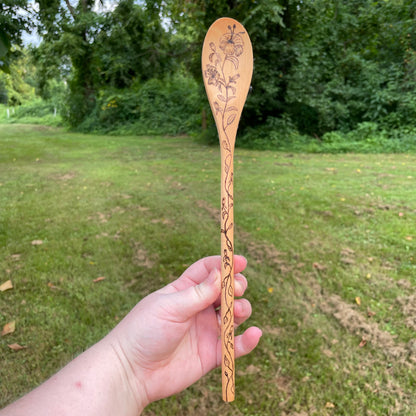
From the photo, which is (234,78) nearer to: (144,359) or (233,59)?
(233,59)

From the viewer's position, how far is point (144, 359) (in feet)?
4.14

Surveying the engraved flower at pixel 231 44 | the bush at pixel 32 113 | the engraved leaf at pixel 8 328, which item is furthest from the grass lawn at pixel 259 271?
the bush at pixel 32 113

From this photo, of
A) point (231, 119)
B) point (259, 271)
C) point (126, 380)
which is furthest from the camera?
point (259, 271)

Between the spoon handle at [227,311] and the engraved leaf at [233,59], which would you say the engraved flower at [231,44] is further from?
the spoon handle at [227,311]

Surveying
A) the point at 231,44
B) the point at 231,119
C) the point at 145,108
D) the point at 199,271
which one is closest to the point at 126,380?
the point at 199,271

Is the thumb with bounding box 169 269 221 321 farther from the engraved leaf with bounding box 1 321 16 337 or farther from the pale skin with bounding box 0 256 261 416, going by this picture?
the engraved leaf with bounding box 1 321 16 337

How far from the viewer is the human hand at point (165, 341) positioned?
4.06ft

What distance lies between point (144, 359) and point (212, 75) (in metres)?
1.20

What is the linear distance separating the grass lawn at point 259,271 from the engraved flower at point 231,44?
1.73 meters

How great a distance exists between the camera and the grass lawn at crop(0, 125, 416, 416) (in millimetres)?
1891

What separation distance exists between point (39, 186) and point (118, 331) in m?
4.94

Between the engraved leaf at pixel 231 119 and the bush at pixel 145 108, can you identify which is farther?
the bush at pixel 145 108

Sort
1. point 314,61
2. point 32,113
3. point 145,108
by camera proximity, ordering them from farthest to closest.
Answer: point 32,113
point 145,108
point 314,61

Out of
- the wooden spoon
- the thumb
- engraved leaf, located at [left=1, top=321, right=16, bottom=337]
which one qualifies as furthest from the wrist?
engraved leaf, located at [left=1, top=321, right=16, bottom=337]
